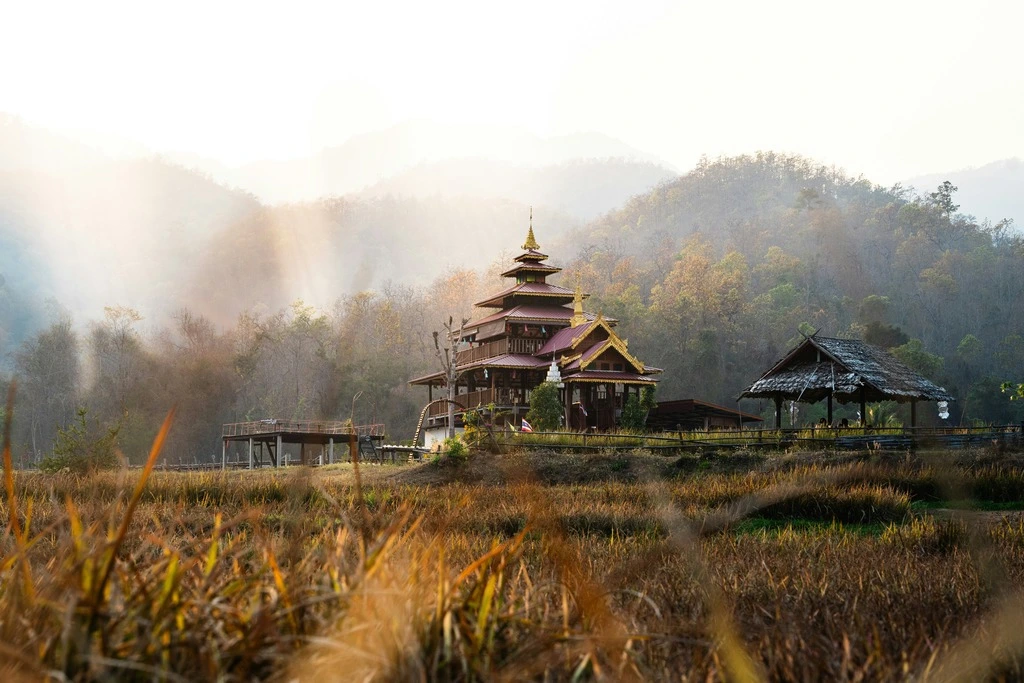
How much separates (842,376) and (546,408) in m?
9.55

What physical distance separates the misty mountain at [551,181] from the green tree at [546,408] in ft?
435

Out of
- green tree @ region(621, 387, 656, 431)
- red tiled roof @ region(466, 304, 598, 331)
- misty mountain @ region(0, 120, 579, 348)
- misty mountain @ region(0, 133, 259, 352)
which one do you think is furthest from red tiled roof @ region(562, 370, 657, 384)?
misty mountain @ region(0, 133, 259, 352)

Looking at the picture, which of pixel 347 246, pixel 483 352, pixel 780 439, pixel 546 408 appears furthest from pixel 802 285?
pixel 347 246

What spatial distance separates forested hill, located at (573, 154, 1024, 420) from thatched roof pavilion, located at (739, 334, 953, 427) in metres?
20.2

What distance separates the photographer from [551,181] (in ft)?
617

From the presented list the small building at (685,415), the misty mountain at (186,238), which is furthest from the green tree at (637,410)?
the misty mountain at (186,238)

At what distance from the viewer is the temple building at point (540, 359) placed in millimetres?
36656

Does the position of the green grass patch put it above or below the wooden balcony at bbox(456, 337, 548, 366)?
below

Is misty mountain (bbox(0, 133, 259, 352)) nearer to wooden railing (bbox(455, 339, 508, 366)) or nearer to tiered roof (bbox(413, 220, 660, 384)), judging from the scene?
wooden railing (bbox(455, 339, 508, 366))

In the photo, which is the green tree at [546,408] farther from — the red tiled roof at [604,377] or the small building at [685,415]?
the small building at [685,415]

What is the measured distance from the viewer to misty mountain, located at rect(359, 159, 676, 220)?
570ft

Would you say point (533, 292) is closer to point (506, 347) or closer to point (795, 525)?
point (506, 347)

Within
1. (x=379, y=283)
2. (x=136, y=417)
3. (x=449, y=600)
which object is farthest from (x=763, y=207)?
(x=449, y=600)

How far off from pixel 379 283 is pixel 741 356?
61.9m
